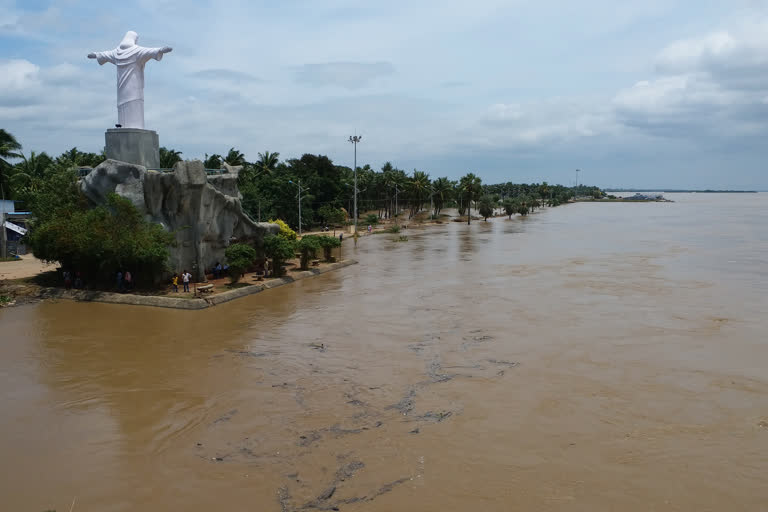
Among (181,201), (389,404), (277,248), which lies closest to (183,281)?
(181,201)

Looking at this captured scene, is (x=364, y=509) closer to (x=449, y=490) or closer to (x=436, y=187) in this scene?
(x=449, y=490)

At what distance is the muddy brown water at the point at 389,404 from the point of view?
8.28 m

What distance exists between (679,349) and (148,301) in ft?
60.0

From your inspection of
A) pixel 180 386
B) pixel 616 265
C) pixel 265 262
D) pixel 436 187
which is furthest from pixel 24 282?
pixel 436 187

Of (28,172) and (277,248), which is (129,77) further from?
(28,172)

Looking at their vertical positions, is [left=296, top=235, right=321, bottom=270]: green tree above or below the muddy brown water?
above

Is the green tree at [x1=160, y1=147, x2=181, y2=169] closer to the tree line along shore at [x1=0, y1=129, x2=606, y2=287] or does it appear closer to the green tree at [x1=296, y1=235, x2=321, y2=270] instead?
the tree line along shore at [x1=0, y1=129, x2=606, y2=287]

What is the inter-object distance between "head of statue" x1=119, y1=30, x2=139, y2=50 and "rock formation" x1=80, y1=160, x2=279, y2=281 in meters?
5.29

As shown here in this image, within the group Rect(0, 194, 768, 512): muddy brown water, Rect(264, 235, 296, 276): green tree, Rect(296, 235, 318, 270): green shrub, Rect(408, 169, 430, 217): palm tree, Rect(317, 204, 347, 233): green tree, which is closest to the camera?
Rect(0, 194, 768, 512): muddy brown water

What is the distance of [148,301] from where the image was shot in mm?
20578

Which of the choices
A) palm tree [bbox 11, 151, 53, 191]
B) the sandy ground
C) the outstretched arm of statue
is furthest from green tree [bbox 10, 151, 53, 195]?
the outstretched arm of statue

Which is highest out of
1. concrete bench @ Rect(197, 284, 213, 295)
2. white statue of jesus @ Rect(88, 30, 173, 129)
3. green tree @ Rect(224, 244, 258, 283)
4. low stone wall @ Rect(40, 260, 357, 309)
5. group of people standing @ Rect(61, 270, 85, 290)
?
white statue of jesus @ Rect(88, 30, 173, 129)

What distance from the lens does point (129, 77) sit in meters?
23.2

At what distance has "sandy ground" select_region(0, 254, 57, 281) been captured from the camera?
25922mm
